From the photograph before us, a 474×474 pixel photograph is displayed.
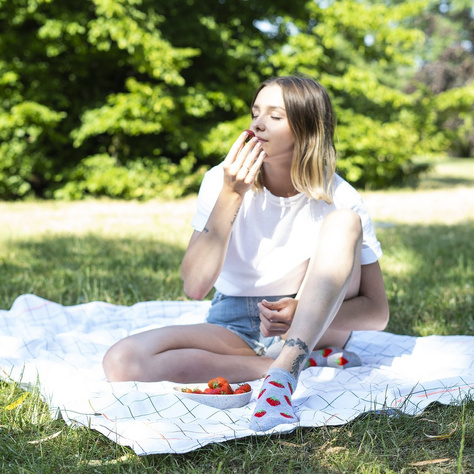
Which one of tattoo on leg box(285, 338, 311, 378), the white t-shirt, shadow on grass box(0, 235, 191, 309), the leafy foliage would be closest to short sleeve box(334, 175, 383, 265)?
the white t-shirt

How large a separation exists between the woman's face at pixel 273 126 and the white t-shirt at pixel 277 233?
185 millimetres

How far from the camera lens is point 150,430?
65.4 inches

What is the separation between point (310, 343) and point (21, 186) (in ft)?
26.2

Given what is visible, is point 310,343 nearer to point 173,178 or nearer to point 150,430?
point 150,430

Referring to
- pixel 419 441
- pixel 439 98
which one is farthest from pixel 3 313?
pixel 439 98

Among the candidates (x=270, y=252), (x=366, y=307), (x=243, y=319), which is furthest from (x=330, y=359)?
(x=270, y=252)

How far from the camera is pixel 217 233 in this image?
211 cm

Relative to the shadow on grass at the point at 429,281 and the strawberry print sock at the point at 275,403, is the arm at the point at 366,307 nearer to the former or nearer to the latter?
the strawberry print sock at the point at 275,403

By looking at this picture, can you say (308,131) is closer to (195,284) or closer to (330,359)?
(195,284)

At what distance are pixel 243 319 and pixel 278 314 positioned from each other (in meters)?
0.43

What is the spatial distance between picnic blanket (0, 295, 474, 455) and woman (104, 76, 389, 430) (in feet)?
0.48

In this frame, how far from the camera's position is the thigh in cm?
218

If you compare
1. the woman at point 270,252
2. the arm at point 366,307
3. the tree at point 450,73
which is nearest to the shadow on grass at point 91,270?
the woman at point 270,252

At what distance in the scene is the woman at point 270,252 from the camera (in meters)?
2.05
